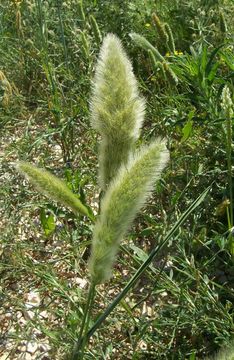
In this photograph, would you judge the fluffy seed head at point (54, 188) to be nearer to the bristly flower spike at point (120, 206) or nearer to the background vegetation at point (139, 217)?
the bristly flower spike at point (120, 206)

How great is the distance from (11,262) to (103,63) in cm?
105

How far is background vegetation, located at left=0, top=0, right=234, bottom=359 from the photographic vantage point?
6.40ft

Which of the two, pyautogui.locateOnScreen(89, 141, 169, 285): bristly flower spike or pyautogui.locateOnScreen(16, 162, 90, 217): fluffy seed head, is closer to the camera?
pyautogui.locateOnScreen(89, 141, 169, 285): bristly flower spike

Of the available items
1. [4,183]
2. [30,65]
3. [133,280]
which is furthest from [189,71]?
[133,280]

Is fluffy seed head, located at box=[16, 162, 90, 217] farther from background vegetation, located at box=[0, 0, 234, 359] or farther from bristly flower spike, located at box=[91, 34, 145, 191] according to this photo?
background vegetation, located at box=[0, 0, 234, 359]

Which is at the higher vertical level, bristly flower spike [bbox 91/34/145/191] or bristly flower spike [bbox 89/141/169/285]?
bristly flower spike [bbox 91/34/145/191]

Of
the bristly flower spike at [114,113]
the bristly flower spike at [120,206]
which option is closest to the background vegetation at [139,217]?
the bristly flower spike at [114,113]

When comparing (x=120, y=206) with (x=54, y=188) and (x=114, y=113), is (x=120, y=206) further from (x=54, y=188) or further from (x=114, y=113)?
(x=114, y=113)

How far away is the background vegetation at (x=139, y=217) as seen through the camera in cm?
195

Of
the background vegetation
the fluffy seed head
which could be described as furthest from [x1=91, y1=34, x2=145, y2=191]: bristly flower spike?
the background vegetation

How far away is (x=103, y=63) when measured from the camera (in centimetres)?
163

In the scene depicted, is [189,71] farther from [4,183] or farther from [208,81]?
[4,183]

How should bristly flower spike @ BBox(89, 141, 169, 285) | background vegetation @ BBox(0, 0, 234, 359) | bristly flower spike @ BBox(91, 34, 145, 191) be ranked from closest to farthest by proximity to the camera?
bristly flower spike @ BBox(89, 141, 169, 285) → bristly flower spike @ BBox(91, 34, 145, 191) → background vegetation @ BBox(0, 0, 234, 359)

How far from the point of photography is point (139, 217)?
2525 mm
